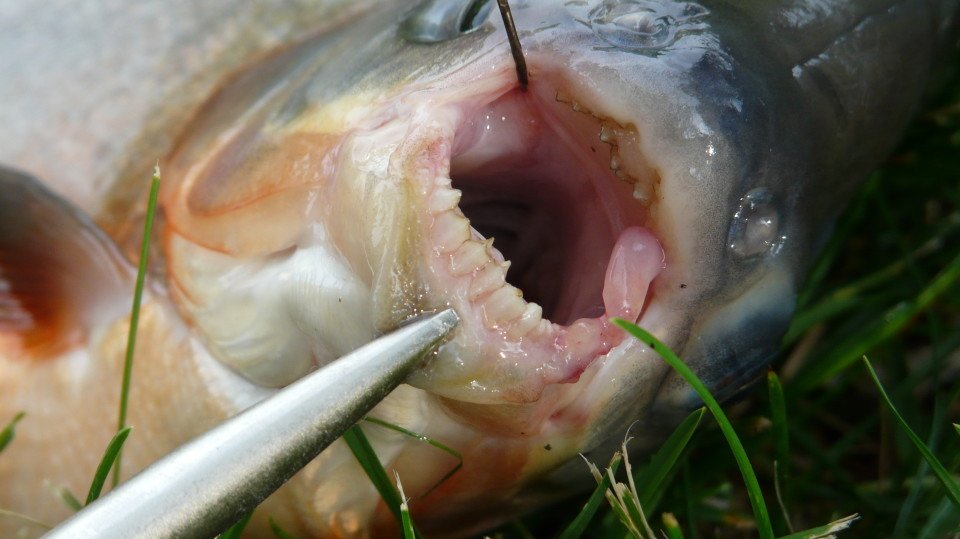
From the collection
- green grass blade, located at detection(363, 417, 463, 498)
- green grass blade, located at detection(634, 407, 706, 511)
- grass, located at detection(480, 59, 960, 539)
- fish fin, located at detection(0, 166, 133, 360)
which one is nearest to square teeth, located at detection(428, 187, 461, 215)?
green grass blade, located at detection(363, 417, 463, 498)

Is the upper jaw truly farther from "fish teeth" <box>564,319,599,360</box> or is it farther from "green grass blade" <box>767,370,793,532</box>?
"green grass blade" <box>767,370,793,532</box>

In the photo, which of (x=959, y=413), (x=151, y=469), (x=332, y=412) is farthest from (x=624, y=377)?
(x=959, y=413)

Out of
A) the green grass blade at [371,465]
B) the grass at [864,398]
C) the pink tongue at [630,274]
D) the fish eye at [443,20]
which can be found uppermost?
the fish eye at [443,20]

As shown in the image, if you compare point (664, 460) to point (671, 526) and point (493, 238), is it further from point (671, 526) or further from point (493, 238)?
point (493, 238)

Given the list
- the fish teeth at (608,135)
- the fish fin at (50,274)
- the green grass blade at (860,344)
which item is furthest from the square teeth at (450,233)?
the green grass blade at (860,344)

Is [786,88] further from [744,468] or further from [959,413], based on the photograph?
[959,413]

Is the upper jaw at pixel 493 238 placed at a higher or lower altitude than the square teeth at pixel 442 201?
lower

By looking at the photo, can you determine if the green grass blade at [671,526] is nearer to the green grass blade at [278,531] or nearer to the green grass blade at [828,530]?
the green grass blade at [828,530]
